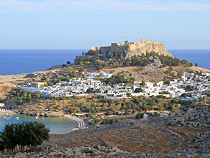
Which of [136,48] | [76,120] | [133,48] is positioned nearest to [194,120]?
[76,120]

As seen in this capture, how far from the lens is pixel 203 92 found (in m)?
40.7

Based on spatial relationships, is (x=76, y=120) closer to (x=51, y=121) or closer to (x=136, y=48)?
(x=51, y=121)

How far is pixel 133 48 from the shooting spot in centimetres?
5169

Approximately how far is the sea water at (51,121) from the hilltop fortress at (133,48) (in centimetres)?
1966

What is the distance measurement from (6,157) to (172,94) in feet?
101

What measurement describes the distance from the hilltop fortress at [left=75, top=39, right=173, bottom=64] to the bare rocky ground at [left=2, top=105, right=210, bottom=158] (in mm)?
32353

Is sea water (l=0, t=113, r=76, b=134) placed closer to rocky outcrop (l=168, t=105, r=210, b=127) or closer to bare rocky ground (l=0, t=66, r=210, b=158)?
bare rocky ground (l=0, t=66, r=210, b=158)

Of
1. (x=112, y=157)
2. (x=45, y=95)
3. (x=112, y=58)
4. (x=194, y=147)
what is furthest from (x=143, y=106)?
(x=112, y=157)

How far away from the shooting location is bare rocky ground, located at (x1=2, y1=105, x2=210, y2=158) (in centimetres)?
1278

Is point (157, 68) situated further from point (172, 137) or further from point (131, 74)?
point (172, 137)

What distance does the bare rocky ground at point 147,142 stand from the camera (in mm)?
12781

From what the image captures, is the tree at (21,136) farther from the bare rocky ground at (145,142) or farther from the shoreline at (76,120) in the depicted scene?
the shoreline at (76,120)

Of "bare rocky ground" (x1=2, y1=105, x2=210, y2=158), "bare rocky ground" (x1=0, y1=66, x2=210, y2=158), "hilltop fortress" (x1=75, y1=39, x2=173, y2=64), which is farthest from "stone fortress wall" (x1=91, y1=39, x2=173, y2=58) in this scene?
Result: "bare rocky ground" (x1=2, y1=105, x2=210, y2=158)

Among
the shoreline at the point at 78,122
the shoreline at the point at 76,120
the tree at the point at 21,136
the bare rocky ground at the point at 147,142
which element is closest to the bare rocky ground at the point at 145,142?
the bare rocky ground at the point at 147,142
